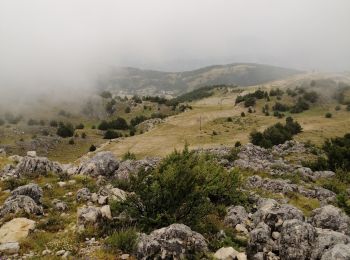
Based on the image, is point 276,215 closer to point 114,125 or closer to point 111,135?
point 111,135

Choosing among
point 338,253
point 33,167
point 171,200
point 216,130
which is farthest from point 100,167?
point 216,130

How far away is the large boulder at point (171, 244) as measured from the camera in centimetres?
1044

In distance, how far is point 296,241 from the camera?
1105 centimetres

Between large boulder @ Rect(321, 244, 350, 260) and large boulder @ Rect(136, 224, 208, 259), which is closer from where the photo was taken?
large boulder @ Rect(321, 244, 350, 260)

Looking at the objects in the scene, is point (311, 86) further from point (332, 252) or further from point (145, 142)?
point (332, 252)

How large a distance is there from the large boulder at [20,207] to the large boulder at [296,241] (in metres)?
8.96

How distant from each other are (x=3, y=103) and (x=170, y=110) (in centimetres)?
5421

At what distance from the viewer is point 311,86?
131 meters

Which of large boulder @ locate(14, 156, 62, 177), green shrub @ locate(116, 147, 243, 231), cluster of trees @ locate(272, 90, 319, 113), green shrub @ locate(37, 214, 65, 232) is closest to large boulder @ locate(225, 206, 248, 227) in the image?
green shrub @ locate(116, 147, 243, 231)

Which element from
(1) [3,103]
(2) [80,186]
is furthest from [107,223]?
(1) [3,103]

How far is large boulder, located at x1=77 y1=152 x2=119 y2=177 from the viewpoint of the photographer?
2242 centimetres

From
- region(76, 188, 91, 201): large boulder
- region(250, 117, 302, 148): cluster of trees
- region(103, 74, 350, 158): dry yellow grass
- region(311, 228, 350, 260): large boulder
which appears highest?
region(311, 228, 350, 260): large boulder

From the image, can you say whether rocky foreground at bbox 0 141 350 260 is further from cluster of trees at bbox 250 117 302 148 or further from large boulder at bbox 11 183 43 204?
cluster of trees at bbox 250 117 302 148

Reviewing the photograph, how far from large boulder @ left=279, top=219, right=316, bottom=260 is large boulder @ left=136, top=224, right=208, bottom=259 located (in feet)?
7.25
